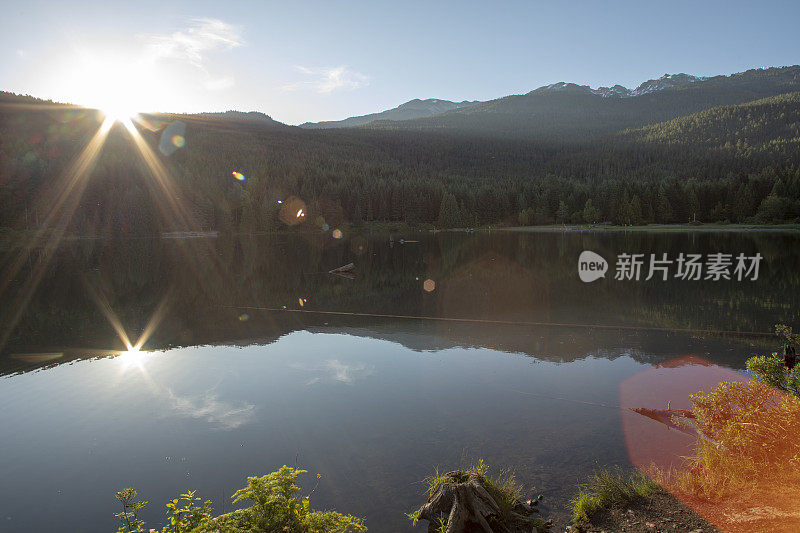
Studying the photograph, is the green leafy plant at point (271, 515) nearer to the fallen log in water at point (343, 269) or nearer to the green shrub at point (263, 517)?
the green shrub at point (263, 517)

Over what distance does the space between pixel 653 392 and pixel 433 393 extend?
6290 millimetres

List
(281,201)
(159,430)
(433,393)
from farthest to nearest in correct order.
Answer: (281,201) < (433,393) < (159,430)

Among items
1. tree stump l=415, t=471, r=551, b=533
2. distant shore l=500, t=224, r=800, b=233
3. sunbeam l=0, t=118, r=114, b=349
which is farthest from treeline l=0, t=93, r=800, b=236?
tree stump l=415, t=471, r=551, b=533

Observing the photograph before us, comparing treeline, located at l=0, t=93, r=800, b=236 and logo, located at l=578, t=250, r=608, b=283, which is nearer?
logo, located at l=578, t=250, r=608, b=283

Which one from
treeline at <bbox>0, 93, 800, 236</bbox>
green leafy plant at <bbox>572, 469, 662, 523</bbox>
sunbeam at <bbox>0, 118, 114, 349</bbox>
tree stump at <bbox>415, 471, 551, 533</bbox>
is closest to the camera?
tree stump at <bbox>415, 471, 551, 533</bbox>

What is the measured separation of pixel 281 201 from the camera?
146 metres

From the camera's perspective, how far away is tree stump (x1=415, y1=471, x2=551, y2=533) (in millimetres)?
7184

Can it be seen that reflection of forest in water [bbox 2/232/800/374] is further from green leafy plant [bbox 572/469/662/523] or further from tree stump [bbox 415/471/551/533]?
tree stump [bbox 415/471/551/533]

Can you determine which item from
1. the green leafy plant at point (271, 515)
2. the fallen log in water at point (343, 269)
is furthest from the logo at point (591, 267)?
the green leafy plant at point (271, 515)

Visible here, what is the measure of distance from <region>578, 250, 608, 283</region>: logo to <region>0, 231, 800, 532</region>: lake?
17.9 ft

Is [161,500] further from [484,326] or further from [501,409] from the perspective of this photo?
[484,326]

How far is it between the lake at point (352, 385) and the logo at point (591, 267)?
215 inches

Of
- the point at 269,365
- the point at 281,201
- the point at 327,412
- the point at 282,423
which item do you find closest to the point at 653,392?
the point at 327,412

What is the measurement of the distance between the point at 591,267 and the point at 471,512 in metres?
41.4
